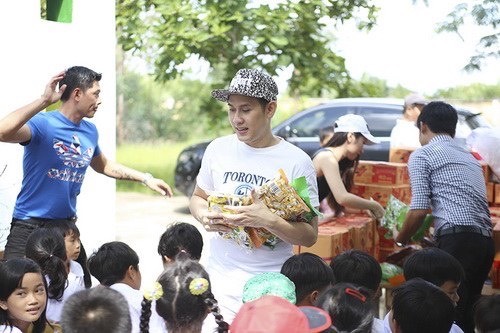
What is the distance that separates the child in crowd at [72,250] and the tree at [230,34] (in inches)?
206

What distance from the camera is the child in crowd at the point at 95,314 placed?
2961 millimetres

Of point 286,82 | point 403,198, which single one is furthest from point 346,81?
point 403,198

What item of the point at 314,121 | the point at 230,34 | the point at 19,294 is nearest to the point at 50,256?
the point at 19,294

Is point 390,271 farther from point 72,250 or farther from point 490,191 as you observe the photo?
point 72,250

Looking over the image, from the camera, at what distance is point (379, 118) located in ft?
38.8

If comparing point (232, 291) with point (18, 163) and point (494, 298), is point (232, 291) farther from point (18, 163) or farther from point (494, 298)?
point (18, 163)

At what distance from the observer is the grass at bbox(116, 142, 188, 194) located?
18266 mm

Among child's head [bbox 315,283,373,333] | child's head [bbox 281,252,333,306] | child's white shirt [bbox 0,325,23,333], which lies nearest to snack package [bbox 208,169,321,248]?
child's head [bbox 281,252,333,306]

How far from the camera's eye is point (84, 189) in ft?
22.9

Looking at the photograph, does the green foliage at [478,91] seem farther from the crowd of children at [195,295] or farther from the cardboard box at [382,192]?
the crowd of children at [195,295]

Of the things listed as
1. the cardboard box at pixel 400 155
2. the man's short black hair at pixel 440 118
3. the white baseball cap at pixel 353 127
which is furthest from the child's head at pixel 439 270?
the cardboard box at pixel 400 155

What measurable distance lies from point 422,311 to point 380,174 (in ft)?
11.0

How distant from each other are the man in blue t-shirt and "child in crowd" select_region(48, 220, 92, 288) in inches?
2.4

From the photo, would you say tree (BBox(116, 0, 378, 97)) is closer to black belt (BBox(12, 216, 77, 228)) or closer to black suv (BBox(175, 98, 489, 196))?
black suv (BBox(175, 98, 489, 196))
